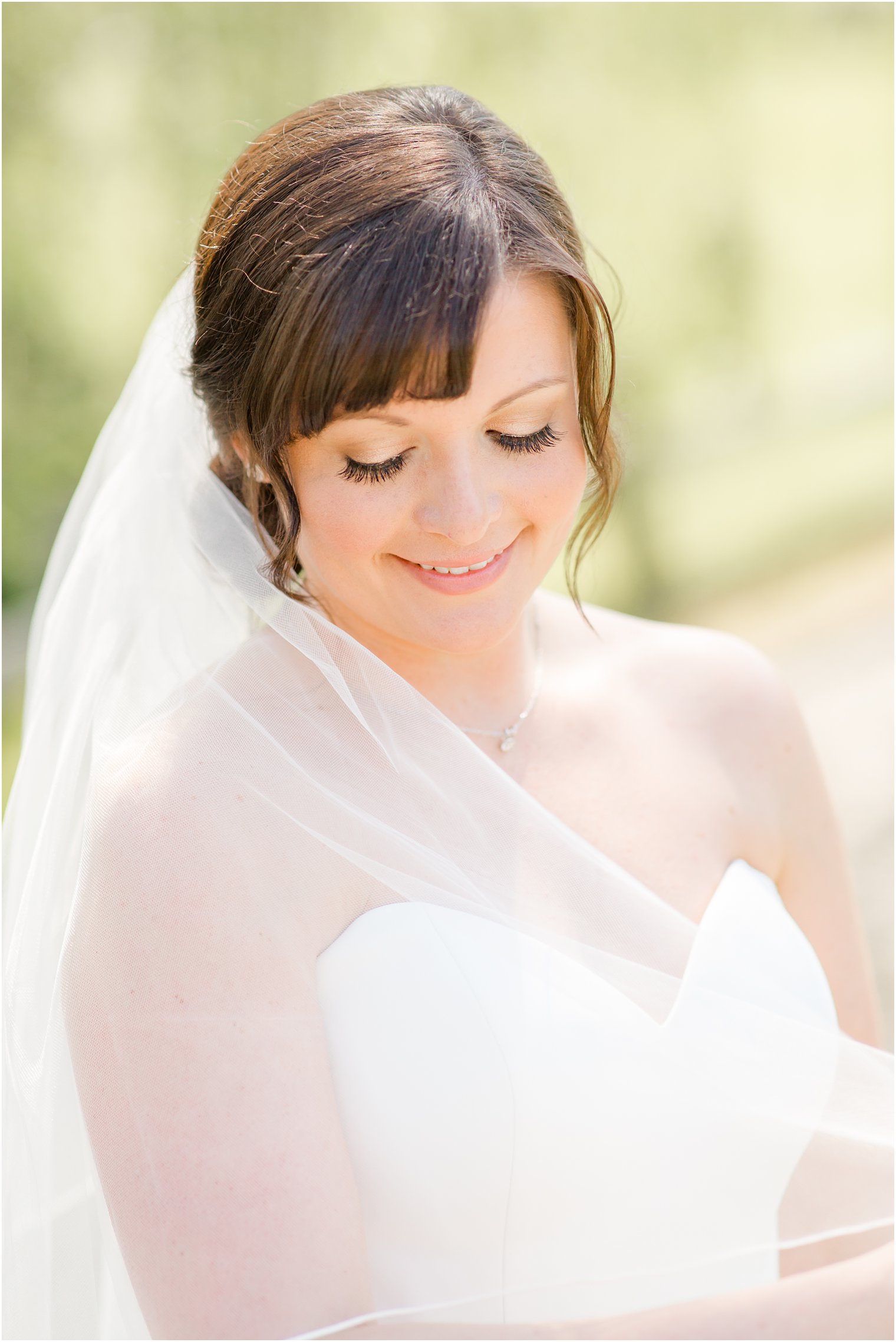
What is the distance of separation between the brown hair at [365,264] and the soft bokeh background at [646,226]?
2.46 metres

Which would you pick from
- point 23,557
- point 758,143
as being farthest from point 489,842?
point 758,143

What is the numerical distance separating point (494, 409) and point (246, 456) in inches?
14.9

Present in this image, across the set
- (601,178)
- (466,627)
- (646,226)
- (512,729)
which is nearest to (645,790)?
(512,729)

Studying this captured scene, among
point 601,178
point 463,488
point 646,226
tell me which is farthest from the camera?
point 646,226

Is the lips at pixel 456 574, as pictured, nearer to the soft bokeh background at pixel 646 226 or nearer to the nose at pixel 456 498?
the nose at pixel 456 498

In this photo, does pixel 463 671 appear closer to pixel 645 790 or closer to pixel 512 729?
pixel 512 729

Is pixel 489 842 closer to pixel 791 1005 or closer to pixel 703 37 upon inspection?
pixel 791 1005

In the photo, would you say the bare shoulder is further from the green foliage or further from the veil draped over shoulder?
the green foliage

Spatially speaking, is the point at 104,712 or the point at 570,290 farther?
the point at 104,712

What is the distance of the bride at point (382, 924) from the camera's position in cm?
136

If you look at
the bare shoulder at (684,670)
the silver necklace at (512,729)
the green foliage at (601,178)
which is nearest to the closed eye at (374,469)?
the silver necklace at (512,729)

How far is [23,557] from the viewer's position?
24.4 feet

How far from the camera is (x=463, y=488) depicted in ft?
4.90

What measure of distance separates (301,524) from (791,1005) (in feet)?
3.30
